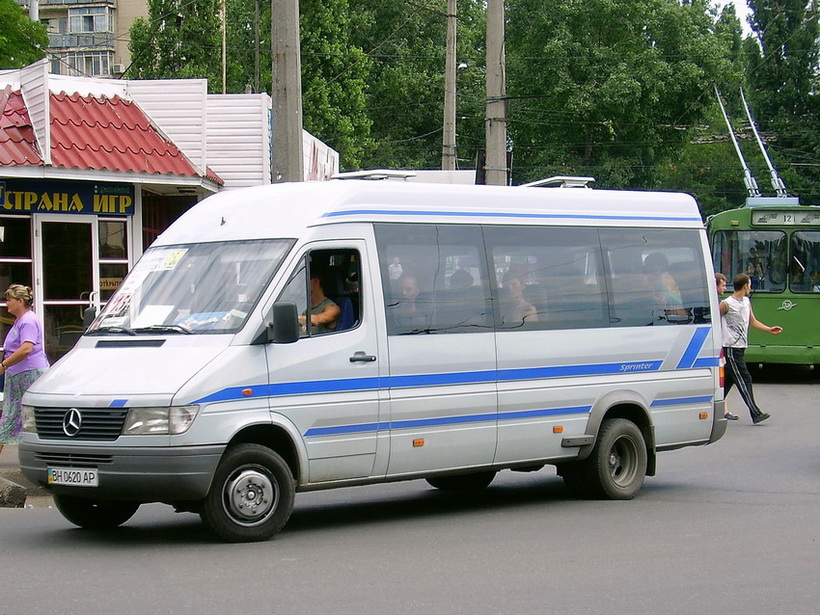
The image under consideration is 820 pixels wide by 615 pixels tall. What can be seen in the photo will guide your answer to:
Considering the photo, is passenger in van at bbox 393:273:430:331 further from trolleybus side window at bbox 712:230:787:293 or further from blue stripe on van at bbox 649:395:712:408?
trolleybus side window at bbox 712:230:787:293

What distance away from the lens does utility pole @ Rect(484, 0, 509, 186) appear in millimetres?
20688

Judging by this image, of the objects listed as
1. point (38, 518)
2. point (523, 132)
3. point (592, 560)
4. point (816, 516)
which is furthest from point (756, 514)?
point (523, 132)

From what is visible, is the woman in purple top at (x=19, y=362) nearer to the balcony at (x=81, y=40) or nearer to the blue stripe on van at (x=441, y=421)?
the blue stripe on van at (x=441, y=421)

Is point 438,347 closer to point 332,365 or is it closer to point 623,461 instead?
point 332,365

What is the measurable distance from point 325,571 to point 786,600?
8.72 feet

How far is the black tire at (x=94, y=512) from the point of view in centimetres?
917

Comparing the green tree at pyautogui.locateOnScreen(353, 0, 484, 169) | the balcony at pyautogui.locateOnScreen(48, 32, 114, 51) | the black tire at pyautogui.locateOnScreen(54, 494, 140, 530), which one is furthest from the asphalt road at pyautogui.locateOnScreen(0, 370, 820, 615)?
the balcony at pyautogui.locateOnScreen(48, 32, 114, 51)

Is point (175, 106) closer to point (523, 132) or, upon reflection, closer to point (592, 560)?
point (592, 560)

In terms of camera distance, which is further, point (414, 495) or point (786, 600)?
point (414, 495)

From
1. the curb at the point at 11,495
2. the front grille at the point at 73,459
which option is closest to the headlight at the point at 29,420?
the front grille at the point at 73,459

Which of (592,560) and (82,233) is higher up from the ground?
(82,233)

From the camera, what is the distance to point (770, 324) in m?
23.5

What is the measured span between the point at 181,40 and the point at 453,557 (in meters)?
41.4

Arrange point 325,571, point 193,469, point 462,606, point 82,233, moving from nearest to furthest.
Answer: point 462,606 → point 325,571 → point 193,469 → point 82,233
